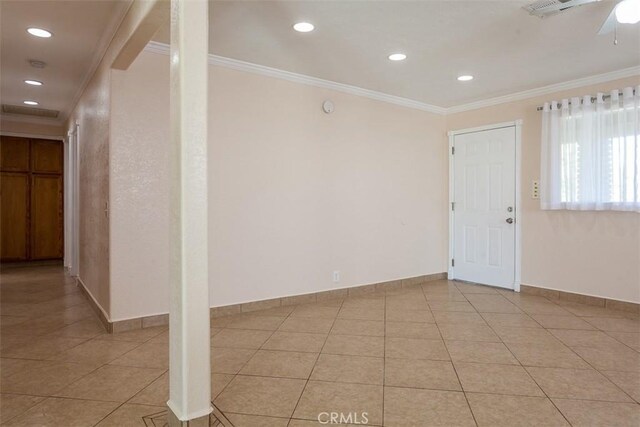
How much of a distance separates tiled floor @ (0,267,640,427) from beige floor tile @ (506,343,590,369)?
1 cm

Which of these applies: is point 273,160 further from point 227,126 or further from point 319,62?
point 319,62

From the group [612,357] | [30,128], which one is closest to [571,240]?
[612,357]

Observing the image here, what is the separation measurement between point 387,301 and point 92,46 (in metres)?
3.90

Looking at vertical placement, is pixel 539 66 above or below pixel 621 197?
above

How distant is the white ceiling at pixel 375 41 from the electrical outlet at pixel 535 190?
1.15 meters

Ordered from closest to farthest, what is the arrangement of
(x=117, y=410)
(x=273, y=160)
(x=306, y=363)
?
(x=117, y=410)
(x=306, y=363)
(x=273, y=160)

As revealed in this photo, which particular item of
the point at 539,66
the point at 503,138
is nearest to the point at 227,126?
the point at 539,66

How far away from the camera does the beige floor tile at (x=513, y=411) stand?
2.06 metres

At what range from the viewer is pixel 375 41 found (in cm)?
341

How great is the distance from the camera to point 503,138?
17.0 ft

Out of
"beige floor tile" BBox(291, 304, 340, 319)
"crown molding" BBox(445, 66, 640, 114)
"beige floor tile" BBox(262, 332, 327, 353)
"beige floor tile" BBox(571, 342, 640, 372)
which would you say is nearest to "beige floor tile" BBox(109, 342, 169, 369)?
"beige floor tile" BBox(262, 332, 327, 353)

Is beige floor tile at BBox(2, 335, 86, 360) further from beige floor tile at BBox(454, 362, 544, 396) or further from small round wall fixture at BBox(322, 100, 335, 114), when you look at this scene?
small round wall fixture at BBox(322, 100, 335, 114)

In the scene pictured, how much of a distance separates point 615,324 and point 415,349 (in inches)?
81.8

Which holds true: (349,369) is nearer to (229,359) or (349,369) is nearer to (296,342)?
(296,342)
